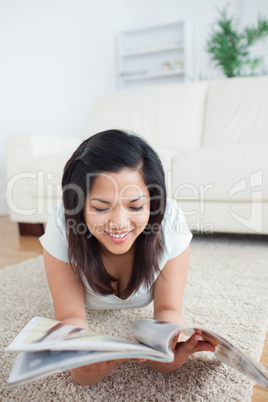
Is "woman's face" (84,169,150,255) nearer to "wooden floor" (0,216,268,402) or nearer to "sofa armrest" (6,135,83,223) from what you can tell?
"wooden floor" (0,216,268,402)

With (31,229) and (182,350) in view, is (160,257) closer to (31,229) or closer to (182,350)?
(182,350)

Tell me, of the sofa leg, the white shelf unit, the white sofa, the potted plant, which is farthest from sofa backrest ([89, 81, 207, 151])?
the white shelf unit

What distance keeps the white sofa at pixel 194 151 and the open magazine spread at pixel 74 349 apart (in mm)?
941

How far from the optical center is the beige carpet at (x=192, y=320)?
0.63 metres

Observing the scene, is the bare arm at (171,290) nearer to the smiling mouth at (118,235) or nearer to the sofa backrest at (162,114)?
the smiling mouth at (118,235)

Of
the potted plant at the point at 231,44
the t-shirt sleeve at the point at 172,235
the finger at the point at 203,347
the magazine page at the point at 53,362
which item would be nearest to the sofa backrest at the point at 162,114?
the potted plant at the point at 231,44

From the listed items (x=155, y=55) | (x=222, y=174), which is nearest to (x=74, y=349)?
(x=222, y=174)

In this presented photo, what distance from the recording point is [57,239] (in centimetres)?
78

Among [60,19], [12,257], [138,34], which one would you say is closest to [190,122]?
[12,257]

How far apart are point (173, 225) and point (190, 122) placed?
64.0 inches

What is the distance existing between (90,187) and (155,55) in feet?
14.5

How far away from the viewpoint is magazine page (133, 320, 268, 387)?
51 cm

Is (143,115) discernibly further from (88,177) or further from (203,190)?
(88,177)

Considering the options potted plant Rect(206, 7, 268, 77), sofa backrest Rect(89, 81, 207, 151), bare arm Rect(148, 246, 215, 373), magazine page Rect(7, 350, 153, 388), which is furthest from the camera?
potted plant Rect(206, 7, 268, 77)
